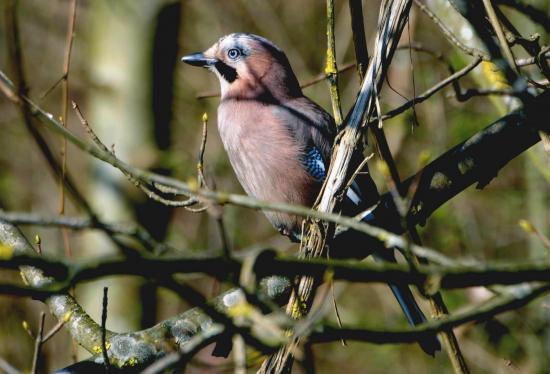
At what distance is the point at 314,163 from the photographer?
418cm

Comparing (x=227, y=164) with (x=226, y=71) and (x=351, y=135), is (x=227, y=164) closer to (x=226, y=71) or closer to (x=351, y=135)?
(x=226, y=71)

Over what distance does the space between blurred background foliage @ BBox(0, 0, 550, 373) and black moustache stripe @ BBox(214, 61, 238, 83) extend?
1225mm

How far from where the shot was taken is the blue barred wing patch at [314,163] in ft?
13.6

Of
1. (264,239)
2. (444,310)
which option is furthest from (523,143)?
(264,239)

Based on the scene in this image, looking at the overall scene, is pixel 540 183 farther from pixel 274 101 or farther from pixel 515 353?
pixel 274 101

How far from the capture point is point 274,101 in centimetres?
447

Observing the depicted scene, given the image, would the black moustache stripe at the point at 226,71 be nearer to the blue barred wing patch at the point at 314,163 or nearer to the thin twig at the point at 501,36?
the blue barred wing patch at the point at 314,163

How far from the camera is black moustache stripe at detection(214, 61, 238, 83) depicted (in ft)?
15.4

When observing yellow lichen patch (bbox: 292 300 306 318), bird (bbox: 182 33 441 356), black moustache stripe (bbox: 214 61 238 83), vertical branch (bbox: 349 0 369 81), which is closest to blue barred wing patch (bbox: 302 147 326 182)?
bird (bbox: 182 33 441 356)

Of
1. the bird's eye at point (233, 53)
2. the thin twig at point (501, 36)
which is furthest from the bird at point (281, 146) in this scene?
the thin twig at point (501, 36)

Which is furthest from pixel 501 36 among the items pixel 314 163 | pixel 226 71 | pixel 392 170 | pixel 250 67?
pixel 226 71

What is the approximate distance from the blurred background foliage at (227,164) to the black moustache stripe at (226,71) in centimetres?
123

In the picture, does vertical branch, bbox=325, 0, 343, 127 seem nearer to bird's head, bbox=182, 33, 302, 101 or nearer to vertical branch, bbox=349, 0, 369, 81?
vertical branch, bbox=349, 0, 369, 81

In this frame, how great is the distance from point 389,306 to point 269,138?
166 inches
